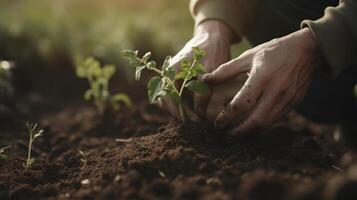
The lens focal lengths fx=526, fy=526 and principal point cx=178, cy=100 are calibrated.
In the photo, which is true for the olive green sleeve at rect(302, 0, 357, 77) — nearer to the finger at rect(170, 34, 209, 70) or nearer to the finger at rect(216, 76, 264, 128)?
the finger at rect(216, 76, 264, 128)

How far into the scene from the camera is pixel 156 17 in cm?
598

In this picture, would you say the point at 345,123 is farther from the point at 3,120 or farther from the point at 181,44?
the point at 3,120

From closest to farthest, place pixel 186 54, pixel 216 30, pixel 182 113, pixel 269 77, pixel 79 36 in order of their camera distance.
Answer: pixel 269 77 < pixel 182 113 < pixel 186 54 < pixel 216 30 < pixel 79 36

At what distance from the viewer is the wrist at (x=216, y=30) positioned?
2.69 m

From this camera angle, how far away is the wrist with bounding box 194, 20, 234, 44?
2691 millimetres

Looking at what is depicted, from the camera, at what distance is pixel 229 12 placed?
112 inches

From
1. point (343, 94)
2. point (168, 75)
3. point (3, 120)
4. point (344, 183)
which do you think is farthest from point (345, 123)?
point (3, 120)

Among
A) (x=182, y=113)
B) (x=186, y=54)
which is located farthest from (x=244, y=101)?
(x=186, y=54)

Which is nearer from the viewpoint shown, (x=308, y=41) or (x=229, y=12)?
(x=308, y=41)

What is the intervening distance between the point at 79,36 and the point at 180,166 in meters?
3.20

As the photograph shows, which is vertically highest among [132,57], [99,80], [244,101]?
[99,80]

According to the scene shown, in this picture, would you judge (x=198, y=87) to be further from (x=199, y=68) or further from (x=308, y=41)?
(x=308, y=41)

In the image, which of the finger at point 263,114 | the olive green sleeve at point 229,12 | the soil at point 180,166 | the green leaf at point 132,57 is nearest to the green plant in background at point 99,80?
the soil at point 180,166

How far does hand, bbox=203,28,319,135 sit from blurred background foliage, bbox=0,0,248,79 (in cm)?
217
